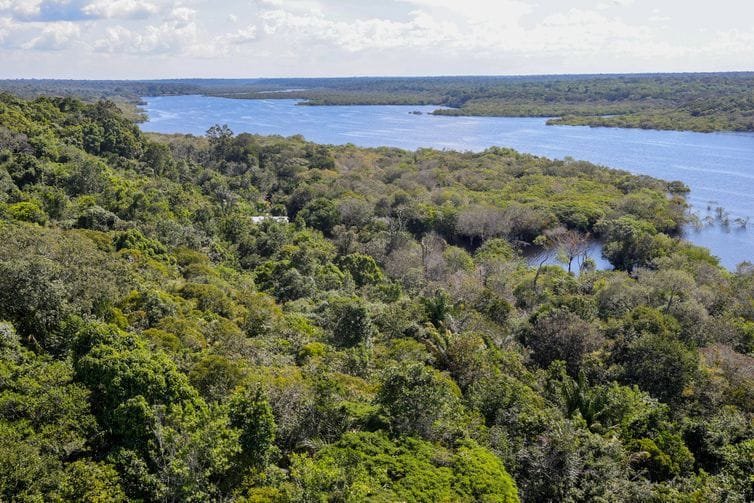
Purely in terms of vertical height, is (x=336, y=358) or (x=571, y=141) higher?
(x=571, y=141)

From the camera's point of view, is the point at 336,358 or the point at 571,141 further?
the point at 571,141

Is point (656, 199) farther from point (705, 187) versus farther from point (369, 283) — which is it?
point (369, 283)

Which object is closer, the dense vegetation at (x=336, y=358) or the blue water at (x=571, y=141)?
the dense vegetation at (x=336, y=358)

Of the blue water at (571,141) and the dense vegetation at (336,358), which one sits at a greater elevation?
the blue water at (571,141)

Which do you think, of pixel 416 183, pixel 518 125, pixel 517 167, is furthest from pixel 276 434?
pixel 518 125
